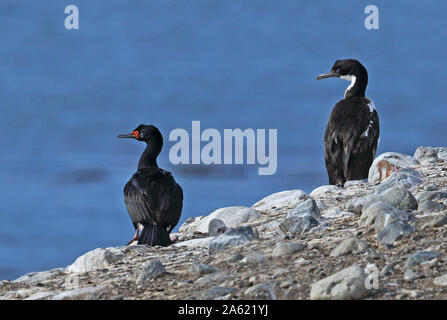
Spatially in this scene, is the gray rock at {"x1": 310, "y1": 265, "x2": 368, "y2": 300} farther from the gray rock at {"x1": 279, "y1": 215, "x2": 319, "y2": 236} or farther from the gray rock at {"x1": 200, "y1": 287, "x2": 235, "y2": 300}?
the gray rock at {"x1": 279, "y1": 215, "x2": 319, "y2": 236}

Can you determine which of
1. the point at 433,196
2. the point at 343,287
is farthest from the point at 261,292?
the point at 433,196

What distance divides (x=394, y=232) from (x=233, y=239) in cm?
184

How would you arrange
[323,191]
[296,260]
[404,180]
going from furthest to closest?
[323,191]
[404,180]
[296,260]

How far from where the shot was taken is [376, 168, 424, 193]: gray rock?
8.59m

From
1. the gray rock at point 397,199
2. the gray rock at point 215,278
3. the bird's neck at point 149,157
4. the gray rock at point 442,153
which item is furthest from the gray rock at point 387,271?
the gray rock at point 442,153

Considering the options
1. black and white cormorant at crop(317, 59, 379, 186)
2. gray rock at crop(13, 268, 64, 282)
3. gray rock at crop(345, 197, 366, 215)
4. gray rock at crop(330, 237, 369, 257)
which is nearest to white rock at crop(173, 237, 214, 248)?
gray rock at crop(13, 268, 64, 282)

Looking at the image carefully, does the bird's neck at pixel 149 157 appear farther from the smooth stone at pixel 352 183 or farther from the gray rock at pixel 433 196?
the gray rock at pixel 433 196

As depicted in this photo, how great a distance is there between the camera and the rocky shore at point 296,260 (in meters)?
4.66

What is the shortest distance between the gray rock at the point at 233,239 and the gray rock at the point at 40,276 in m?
1.80

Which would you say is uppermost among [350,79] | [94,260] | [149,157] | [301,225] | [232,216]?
[350,79]

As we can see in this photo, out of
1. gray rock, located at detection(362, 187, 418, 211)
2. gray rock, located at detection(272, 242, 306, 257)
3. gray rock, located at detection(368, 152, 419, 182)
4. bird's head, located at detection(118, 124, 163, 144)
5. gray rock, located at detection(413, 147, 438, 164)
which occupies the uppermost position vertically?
bird's head, located at detection(118, 124, 163, 144)

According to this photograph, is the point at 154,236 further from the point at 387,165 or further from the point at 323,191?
the point at 387,165

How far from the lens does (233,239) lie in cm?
691

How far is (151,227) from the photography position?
874 centimetres
